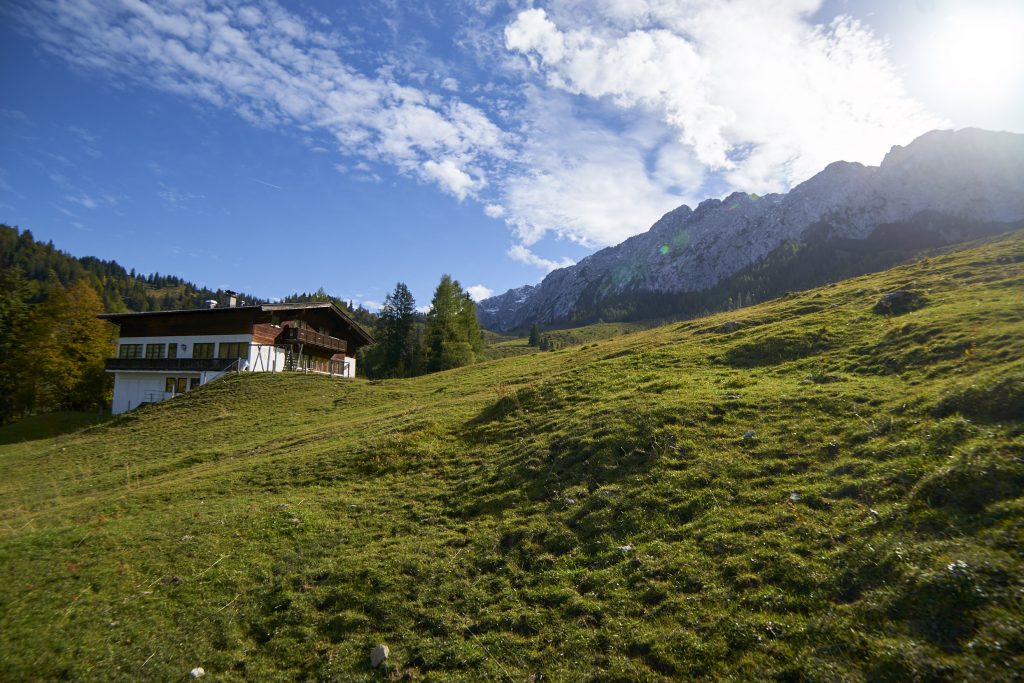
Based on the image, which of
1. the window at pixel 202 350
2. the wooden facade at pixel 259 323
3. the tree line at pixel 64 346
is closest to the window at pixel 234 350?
the wooden facade at pixel 259 323

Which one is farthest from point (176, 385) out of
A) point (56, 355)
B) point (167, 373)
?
point (56, 355)

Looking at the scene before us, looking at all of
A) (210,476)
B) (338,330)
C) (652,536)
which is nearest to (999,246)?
(652,536)

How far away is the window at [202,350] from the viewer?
57.3 m

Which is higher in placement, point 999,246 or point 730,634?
point 999,246

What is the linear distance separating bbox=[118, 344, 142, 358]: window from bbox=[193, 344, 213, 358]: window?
1012 centimetres

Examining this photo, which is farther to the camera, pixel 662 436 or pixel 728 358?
pixel 728 358

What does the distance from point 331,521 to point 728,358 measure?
2103 centimetres

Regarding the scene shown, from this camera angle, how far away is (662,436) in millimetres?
15883

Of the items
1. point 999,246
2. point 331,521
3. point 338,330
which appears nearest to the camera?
point 331,521

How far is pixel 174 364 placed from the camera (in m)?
56.8

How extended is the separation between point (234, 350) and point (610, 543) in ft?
187

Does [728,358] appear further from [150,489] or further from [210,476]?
[150,489]

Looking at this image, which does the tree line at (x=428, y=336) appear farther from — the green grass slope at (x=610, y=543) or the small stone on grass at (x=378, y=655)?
the small stone on grass at (x=378, y=655)

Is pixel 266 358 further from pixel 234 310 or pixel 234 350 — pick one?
pixel 234 310
